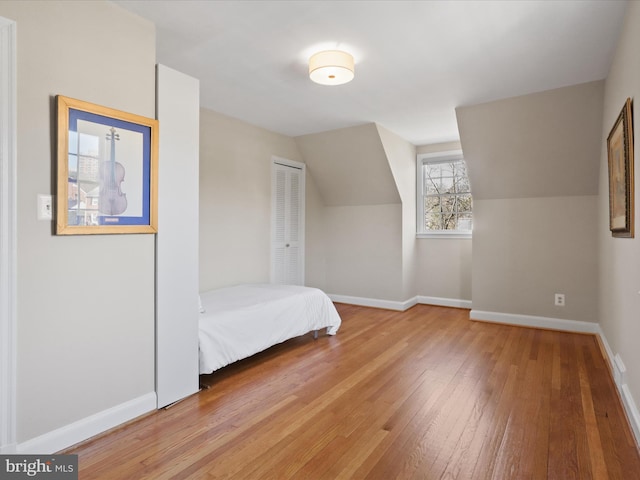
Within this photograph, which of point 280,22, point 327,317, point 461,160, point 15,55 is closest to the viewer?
point 15,55

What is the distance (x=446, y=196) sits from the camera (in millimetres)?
5422

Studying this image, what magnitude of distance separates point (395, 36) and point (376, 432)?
2462 mm

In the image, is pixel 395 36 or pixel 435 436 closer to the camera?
pixel 435 436

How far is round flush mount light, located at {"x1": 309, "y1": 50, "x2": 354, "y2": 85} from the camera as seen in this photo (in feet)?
8.53

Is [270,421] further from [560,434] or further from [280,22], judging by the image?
[280,22]

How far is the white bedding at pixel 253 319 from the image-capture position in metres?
2.69

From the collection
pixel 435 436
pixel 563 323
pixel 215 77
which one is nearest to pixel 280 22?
pixel 215 77

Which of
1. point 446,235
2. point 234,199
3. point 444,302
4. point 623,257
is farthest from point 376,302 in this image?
point 623,257

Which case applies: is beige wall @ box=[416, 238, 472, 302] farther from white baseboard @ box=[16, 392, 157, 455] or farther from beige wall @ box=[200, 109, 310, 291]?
white baseboard @ box=[16, 392, 157, 455]

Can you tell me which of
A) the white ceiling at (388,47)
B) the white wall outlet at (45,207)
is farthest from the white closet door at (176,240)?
the white wall outlet at (45,207)

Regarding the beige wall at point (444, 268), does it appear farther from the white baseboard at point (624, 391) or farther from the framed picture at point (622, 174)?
the framed picture at point (622, 174)

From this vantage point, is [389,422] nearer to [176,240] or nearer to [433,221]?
[176,240]

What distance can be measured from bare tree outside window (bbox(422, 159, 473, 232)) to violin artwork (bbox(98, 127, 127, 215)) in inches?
174

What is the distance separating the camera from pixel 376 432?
6.62ft
